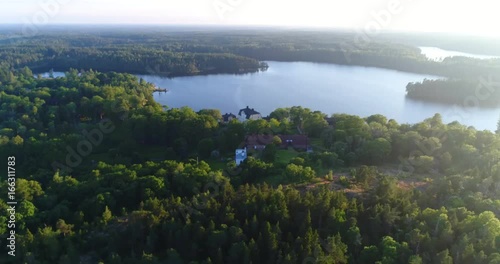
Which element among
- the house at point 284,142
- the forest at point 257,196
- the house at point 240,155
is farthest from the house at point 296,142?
the house at point 240,155

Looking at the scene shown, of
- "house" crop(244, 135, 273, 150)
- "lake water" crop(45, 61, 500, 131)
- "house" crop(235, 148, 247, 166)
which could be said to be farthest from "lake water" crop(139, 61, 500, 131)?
"house" crop(235, 148, 247, 166)

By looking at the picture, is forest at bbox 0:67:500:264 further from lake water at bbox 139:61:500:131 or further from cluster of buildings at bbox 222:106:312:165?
lake water at bbox 139:61:500:131

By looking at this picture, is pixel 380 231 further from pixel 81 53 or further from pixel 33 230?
pixel 81 53

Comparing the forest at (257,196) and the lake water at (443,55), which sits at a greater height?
the lake water at (443,55)

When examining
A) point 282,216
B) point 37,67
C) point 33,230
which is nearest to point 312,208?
point 282,216

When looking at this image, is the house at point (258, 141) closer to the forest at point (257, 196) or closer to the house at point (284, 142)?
the house at point (284, 142)

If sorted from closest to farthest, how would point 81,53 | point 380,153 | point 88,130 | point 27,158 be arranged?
point 380,153 → point 27,158 → point 88,130 → point 81,53
